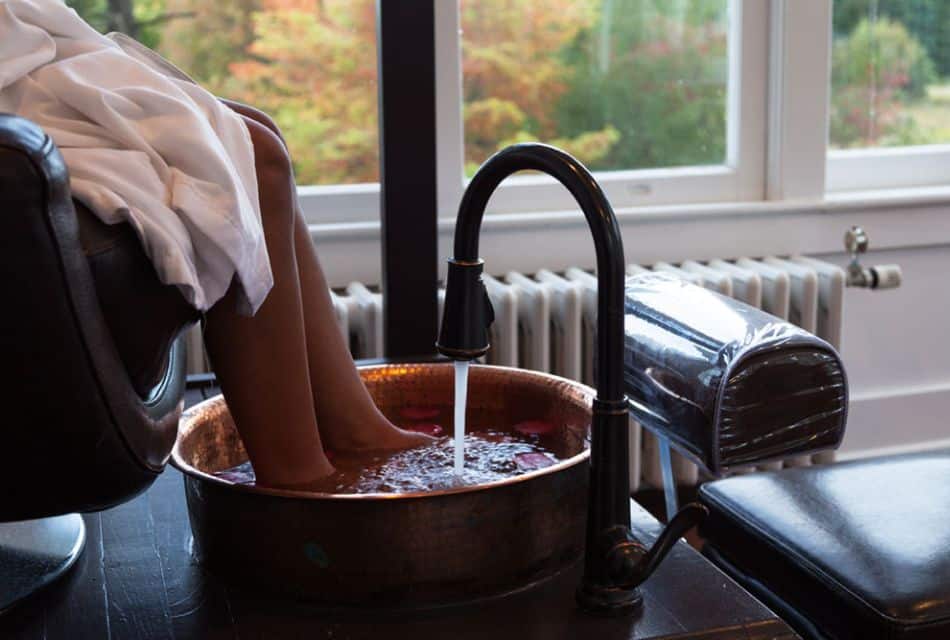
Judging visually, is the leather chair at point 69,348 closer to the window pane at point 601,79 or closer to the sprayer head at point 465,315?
the sprayer head at point 465,315

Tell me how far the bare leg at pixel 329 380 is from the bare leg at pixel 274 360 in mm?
85

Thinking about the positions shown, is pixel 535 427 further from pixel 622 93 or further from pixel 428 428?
pixel 622 93

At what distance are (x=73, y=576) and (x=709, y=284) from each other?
1.66 metres

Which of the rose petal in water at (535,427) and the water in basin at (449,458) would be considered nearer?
the water in basin at (449,458)

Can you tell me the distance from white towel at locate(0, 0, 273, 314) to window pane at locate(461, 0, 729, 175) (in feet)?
5.28

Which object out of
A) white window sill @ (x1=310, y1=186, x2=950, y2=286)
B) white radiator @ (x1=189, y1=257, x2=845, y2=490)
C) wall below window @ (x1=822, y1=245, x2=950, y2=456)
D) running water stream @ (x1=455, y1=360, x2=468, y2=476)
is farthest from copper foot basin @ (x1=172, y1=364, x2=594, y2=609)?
wall below window @ (x1=822, y1=245, x2=950, y2=456)

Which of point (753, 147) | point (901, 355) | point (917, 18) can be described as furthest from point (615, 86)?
point (901, 355)

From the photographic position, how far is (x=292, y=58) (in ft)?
8.16

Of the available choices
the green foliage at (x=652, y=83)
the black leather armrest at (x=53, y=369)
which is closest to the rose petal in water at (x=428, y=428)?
the black leather armrest at (x=53, y=369)

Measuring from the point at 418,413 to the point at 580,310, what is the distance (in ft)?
3.62

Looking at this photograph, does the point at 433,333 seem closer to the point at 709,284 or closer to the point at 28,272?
the point at 709,284

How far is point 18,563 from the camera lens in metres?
1.13

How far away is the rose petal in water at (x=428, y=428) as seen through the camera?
4.29 feet

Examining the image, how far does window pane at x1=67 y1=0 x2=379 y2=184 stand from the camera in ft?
7.95
